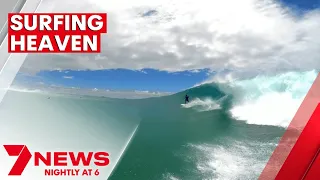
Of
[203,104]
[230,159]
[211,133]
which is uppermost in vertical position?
[203,104]

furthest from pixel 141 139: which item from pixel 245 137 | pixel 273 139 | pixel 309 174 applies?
pixel 309 174

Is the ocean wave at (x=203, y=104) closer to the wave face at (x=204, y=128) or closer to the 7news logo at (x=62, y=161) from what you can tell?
the wave face at (x=204, y=128)

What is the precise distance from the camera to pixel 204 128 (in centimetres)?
235

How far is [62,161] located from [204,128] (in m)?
0.85

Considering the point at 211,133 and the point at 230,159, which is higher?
the point at 211,133

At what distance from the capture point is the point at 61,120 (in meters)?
2.30

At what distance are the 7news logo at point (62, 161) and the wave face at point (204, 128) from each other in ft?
0.39

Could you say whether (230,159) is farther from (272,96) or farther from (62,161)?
(62,161)

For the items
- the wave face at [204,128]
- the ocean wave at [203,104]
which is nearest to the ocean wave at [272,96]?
the wave face at [204,128]

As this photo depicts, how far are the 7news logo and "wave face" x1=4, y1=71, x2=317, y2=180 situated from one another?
119mm

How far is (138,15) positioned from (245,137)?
949mm

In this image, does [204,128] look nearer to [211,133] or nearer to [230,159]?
[211,133]

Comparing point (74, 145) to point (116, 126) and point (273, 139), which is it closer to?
point (116, 126)

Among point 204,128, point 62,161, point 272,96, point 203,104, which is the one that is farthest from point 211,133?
point 62,161
